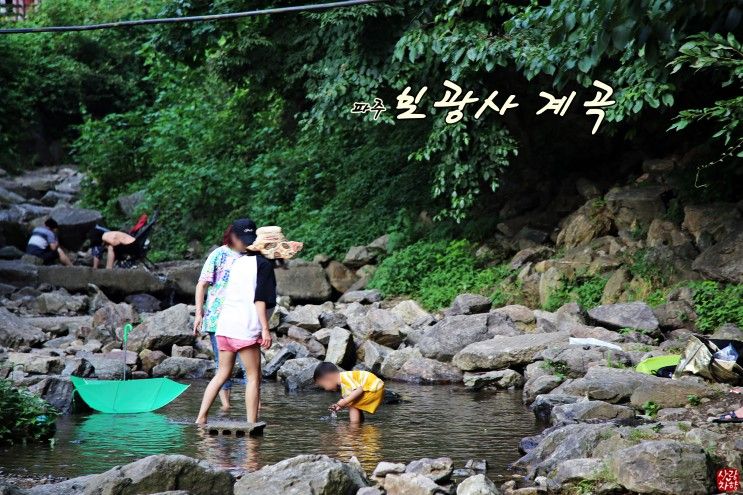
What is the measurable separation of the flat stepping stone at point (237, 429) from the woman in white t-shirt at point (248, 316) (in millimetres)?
223

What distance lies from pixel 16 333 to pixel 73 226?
10.5 m

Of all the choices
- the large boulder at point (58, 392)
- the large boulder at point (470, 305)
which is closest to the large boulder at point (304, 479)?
the large boulder at point (58, 392)

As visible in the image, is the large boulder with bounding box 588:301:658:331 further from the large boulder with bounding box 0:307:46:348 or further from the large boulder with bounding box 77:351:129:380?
the large boulder with bounding box 0:307:46:348

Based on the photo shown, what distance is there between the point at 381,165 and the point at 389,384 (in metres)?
9.18

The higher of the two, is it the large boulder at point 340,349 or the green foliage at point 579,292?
the green foliage at point 579,292

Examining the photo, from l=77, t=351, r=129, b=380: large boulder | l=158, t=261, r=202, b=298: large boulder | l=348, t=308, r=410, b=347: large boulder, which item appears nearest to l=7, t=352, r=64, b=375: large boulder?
l=77, t=351, r=129, b=380: large boulder

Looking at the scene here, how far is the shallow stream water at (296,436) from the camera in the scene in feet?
24.2

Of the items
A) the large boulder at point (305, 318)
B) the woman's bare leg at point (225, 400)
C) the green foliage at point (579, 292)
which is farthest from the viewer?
the large boulder at point (305, 318)

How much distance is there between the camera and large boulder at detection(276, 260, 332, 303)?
17891mm

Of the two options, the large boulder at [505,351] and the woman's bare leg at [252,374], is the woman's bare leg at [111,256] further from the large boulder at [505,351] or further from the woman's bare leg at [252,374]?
the woman's bare leg at [252,374]

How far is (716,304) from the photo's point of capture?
1273 cm

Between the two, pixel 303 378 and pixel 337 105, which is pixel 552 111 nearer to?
pixel 337 105

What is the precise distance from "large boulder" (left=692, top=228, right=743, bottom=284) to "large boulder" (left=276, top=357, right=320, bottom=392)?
529cm

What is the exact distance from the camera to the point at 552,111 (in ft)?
56.5
